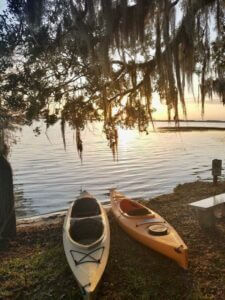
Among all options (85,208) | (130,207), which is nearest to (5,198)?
(85,208)

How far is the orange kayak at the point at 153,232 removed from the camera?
282 inches

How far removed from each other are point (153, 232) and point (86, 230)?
5.22 feet

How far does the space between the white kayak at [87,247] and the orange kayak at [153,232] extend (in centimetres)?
64

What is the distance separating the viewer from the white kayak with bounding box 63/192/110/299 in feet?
20.6

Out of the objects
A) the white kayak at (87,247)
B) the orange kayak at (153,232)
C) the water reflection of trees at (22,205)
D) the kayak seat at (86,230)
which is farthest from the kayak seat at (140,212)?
the water reflection of trees at (22,205)

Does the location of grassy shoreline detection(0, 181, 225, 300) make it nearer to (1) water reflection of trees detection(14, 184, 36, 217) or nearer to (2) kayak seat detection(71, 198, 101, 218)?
(2) kayak seat detection(71, 198, 101, 218)

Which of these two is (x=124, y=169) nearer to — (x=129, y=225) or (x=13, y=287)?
(x=129, y=225)

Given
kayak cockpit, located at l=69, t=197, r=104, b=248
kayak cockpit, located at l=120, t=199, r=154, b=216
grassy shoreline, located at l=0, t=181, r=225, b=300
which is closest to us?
grassy shoreline, located at l=0, t=181, r=225, b=300

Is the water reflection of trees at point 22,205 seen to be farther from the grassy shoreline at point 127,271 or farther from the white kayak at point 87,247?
the grassy shoreline at point 127,271

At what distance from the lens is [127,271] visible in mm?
6992

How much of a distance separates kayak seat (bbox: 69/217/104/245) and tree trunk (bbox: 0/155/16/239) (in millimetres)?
1924

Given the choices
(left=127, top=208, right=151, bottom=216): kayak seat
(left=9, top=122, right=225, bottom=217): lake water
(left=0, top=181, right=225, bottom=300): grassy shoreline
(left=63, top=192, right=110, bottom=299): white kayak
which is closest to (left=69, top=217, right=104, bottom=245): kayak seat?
(left=63, top=192, right=110, bottom=299): white kayak

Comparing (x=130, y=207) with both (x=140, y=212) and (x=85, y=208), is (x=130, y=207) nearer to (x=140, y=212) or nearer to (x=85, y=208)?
(x=85, y=208)

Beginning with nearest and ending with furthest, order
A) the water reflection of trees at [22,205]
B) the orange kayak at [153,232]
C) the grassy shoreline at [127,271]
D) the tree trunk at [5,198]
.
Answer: the grassy shoreline at [127,271], the orange kayak at [153,232], the tree trunk at [5,198], the water reflection of trees at [22,205]
